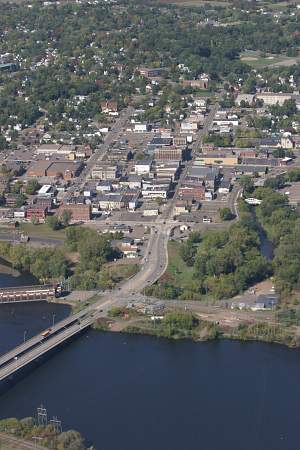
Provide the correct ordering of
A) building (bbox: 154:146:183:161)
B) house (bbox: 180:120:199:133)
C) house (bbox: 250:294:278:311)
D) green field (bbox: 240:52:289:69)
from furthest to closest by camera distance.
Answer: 1. green field (bbox: 240:52:289:69)
2. house (bbox: 180:120:199:133)
3. building (bbox: 154:146:183:161)
4. house (bbox: 250:294:278:311)

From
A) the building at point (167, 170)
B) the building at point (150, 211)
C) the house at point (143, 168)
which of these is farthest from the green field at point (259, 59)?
the building at point (150, 211)

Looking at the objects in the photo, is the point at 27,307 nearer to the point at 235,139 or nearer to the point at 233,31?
the point at 235,139

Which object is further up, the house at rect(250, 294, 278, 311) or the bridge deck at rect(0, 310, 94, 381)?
the house at rect(250, 294, 278, 311)

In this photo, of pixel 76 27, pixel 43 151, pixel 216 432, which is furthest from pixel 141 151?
pixel 76 27

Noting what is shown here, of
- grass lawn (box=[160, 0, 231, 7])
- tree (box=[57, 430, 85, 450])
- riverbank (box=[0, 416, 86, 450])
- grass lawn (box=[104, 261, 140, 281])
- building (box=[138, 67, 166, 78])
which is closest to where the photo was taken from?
tree (box=[57, 430, 85, 450])

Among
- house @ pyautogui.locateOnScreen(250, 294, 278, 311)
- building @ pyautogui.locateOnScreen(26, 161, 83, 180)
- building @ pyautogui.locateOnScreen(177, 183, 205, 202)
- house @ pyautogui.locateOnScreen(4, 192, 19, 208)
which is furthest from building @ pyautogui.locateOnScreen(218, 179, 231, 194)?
house @ pyautogui.locateOnScreen(250, 294, 278, 311)

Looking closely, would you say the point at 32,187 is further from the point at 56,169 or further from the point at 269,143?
the point at 269,143

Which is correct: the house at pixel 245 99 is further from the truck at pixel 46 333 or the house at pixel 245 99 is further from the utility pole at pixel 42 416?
the utility pole at pixel 42 416

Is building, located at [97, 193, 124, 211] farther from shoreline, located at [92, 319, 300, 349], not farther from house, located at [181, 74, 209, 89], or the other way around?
house, located at [181, 74, 209, 89]

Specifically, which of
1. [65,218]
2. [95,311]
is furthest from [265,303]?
[65,218]
